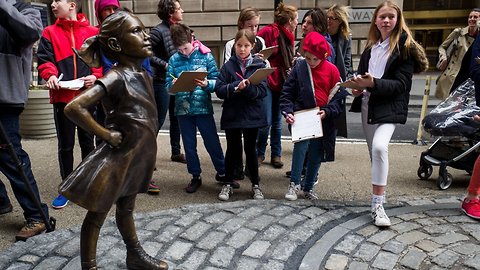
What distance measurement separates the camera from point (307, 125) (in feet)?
14.5

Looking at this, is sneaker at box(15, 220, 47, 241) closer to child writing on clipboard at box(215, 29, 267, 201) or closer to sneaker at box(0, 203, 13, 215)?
sneaker at box(0, 203, 13, 215)

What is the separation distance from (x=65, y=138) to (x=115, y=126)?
2.07 m

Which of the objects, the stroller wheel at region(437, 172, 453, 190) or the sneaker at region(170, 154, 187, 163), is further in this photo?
the sneaker at region(170, 154, 187, 163)

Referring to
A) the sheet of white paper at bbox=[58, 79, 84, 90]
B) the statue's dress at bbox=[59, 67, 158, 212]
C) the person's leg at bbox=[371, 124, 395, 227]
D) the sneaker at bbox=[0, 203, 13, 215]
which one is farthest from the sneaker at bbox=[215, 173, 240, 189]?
the statue's dress at bbox=[59, 67, 158, 212]

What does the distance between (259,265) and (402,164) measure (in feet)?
12.3

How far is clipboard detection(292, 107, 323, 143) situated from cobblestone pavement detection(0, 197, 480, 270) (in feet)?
2.25

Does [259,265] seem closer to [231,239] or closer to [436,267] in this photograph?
[231,239]

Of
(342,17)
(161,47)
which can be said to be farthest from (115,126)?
(342,17)

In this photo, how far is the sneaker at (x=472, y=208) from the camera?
4141 millimetres

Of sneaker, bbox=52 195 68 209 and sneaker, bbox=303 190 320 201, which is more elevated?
sneaker, bbox=52 195 68 209

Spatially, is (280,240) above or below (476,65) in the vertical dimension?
below

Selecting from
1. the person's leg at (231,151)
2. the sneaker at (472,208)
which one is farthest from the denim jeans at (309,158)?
the sneaker at (472,208)

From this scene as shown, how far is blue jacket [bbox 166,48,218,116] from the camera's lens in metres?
4.79

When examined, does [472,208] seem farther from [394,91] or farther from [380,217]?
[394,91]
